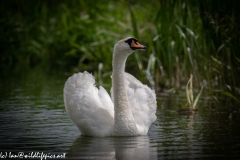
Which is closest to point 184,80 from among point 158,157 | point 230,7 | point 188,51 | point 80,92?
point 188,51

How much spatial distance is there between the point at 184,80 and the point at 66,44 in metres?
12.2

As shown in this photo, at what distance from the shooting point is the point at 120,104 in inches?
353

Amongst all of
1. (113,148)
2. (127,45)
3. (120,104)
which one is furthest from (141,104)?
(113,148)

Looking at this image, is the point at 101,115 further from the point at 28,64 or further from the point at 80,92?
the point at 28,64

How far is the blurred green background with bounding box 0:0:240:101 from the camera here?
38.0 ft

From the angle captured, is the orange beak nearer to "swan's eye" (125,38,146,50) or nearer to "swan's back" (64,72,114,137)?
"swan's eye" (125,38,146,50)

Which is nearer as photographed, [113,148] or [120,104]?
[113,148]

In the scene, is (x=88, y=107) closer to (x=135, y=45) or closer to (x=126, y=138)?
(x=126, y=138)

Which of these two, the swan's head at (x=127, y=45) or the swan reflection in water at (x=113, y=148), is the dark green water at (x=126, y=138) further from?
the swan's head at (x=127, y=45)

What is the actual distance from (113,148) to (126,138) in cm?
82

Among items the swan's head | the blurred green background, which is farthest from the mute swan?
the blurred green background

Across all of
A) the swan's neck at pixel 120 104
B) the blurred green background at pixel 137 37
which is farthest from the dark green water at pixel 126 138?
the blurred green background at pixel 137 37

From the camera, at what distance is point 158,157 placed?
7.33m

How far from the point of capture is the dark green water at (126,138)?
7574 mm
